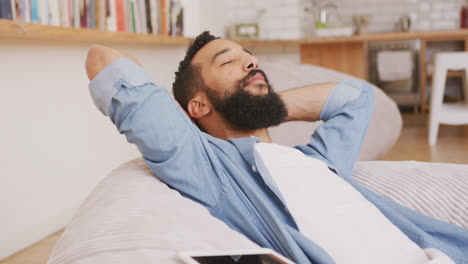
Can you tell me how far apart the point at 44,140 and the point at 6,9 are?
616 millimetres

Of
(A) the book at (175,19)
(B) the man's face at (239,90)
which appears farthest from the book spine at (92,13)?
(B) the man's face at (239,90)

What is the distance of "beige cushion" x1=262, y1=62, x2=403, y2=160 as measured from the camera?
88.5 inches

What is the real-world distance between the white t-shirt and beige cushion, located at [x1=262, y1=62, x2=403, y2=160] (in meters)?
1.07

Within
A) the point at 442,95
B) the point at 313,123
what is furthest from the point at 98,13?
the point at 442,95

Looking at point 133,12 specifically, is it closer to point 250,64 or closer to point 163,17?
point 163,17

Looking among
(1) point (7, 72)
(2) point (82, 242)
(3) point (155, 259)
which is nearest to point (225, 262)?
(3) point (155, 259)

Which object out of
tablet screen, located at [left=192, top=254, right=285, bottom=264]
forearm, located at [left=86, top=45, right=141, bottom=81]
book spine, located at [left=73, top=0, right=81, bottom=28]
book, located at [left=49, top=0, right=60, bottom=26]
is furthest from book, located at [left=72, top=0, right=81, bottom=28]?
tablet screen, located at [left=192, top=254, right=285, bottom=264]

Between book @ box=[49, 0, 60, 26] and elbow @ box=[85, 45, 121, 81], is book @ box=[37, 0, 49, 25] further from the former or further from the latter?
elbow @ box=[85, 45, 121, 81]

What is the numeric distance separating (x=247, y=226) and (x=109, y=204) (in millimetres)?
292

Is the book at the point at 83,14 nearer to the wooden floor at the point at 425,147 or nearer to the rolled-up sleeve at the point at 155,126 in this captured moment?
the wooden floor at the point at 425,147

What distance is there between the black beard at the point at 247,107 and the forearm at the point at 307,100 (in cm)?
13

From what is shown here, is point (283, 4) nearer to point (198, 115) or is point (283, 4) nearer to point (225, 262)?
point (198, 115)

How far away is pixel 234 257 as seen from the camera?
30.0 inches

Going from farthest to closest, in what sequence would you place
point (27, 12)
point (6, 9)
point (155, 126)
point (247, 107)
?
point (27, 12), point (6, 9), point (247, 107), point (155, 126)
